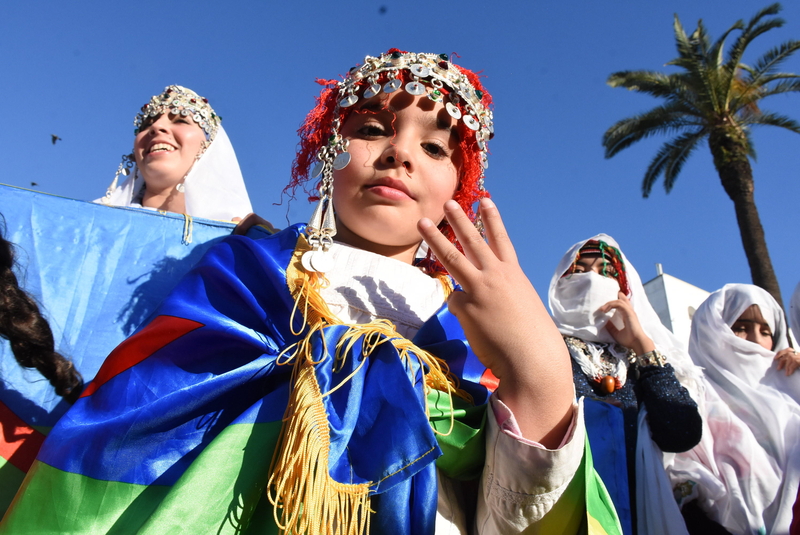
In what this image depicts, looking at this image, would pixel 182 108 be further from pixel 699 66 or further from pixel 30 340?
pixel 699 66

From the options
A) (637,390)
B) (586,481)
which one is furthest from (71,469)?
(637,390)

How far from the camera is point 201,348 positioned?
4.91ft

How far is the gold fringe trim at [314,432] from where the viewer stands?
1.24m

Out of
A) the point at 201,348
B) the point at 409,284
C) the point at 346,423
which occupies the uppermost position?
the point at 409,284

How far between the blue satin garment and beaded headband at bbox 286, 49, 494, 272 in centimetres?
31

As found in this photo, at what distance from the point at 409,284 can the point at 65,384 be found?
106 cm

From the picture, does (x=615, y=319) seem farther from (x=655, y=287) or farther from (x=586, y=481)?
(x=655, y=287)

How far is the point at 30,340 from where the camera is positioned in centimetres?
187

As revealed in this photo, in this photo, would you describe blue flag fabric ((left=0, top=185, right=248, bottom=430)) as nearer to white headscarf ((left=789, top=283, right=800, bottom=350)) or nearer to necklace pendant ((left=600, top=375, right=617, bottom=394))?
necklace pendant ((left=600, top=375, right=617, bottom=394))

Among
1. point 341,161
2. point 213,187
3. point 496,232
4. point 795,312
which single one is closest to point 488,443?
point 496,232

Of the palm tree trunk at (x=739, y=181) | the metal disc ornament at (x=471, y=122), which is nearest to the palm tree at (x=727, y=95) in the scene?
the palm tree trunk at (x=739, y=181)

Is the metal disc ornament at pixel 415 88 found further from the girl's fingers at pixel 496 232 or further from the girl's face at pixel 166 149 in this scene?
the girl's face at pixel 166 149

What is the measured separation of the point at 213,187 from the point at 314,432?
1881 millimetres

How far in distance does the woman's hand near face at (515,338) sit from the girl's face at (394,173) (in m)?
0.40
